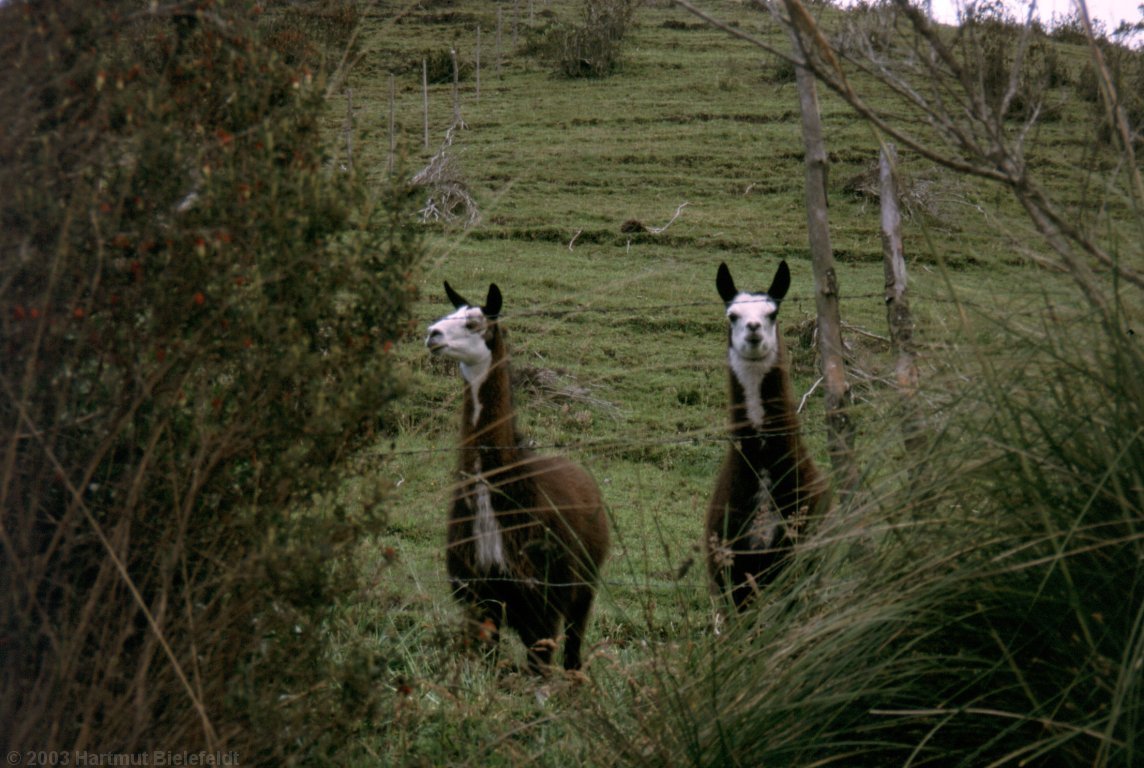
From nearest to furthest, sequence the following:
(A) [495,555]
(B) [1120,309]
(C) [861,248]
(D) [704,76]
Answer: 1. (B) [1120,309]
2. (A) [495,555]
3. (C) [861,248]
4. (D) [704,76]

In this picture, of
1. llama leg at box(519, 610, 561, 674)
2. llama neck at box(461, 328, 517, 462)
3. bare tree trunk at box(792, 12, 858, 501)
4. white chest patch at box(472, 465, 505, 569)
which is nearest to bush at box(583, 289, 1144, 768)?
bare tree trunk at box(792, 12, 858, 501)

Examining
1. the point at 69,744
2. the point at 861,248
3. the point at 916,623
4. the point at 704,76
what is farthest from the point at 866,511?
the point at 704,76

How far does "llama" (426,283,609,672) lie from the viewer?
522cm

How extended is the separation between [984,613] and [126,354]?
2.05 metres

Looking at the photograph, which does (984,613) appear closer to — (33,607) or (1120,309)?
(1120,309)

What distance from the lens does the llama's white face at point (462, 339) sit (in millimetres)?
5559

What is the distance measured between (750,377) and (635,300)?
28.0ft

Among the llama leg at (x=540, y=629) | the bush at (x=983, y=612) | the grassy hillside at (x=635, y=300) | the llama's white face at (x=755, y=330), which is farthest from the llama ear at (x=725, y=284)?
the bush at (x=983, y=612)

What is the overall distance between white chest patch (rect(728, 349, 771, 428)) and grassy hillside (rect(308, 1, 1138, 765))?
32cm

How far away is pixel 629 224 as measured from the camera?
56.5 ft

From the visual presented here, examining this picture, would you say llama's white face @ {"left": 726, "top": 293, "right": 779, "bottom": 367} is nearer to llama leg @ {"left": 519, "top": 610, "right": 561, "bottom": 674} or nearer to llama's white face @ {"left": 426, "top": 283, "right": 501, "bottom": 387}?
llama's white face @ {"left": 426, "top": 283, "right": 501, "bottom": 387}

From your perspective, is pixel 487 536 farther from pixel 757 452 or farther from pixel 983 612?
pixel 983 612

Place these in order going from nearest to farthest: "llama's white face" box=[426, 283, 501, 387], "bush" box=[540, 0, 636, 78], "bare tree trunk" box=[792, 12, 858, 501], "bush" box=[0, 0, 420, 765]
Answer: "bush" box=[0, 0, 420, 765], "bare tree trunk" box=[792, 12, 858, 501], "llama's white face" box=[426, 283, 501, 387], "bush" box=[540, 0, 636, 78]

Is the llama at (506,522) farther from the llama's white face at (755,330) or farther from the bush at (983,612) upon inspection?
the bush at (983,612)
